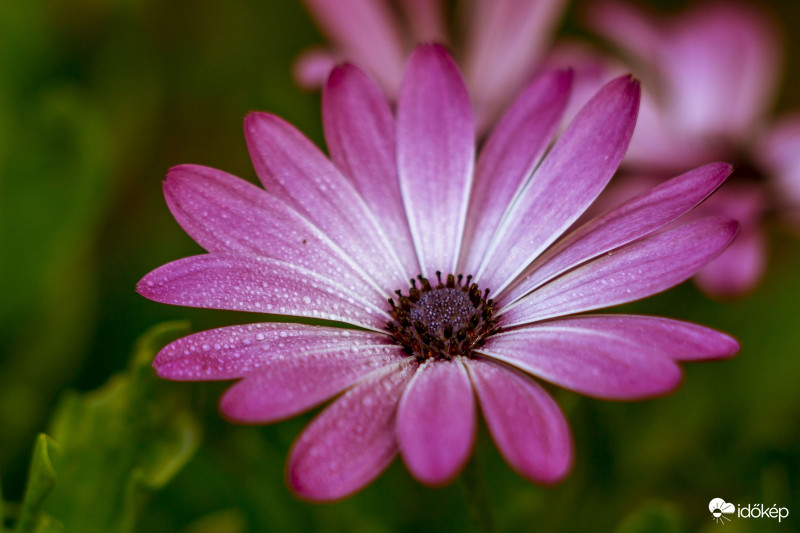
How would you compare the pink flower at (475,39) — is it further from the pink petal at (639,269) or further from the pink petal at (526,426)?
the pink petal at (526,426)

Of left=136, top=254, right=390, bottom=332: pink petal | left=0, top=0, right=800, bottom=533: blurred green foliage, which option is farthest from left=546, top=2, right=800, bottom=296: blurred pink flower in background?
left=136, top=254, right=390, bottom=332: pink petal

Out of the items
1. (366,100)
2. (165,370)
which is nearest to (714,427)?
(366,100)

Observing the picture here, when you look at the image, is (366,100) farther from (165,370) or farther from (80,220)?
(80,220)

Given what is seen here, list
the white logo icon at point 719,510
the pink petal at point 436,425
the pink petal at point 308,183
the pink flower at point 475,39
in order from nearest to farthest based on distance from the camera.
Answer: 1. the pink petal at point 436,425
2. the pink petal at point 308,183
3. the white logo icon at point 719,510
4. the pink flower at point 475,39

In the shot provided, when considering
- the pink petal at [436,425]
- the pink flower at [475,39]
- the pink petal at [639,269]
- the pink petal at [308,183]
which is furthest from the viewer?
the pink flower at [475,39]

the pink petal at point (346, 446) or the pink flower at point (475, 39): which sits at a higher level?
the pink flower at point (475, 39)

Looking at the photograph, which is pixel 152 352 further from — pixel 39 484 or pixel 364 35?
pixel 364 35

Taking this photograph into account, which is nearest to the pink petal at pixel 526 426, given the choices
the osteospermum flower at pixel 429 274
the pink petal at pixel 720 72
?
the osteospermum flower at pixel 429 274
